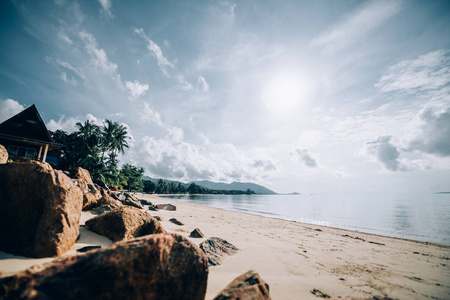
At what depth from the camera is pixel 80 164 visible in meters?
28.3

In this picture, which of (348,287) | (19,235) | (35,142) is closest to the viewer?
(19,235)

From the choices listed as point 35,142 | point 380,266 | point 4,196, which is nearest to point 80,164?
point 35,142

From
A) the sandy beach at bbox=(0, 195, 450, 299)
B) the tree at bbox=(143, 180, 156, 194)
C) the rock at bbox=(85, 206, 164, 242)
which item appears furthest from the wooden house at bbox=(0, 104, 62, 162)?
the tree at bbox=(143, 180, 156, 194)

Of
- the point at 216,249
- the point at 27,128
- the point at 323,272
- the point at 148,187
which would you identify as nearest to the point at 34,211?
the point at 216,249

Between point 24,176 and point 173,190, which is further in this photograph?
point 173,190

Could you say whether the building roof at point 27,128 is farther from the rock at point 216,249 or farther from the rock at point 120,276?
the rock at point 120,276

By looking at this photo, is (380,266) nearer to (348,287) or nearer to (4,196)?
(348,287)

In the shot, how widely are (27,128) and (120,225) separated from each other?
20160 mm

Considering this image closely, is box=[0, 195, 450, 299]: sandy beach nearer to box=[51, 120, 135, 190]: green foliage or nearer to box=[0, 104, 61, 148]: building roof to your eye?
box=[0, 104, 61, 148]: building roof

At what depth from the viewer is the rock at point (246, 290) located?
2.40 metres

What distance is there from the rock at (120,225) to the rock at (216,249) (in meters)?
1.54

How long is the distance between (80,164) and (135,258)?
33.7 metres

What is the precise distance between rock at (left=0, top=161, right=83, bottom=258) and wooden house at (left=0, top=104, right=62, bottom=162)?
57.6 ft

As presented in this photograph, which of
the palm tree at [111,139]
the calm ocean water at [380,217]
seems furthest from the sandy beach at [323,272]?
the palm tree at [111,139]
